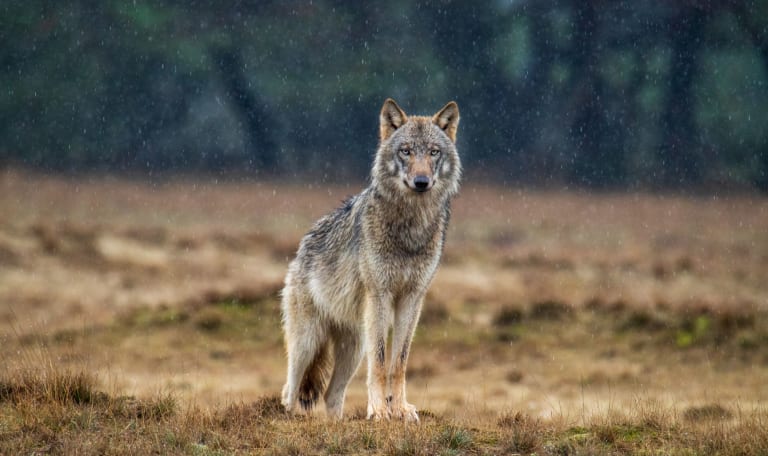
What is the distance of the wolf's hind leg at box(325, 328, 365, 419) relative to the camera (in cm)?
895

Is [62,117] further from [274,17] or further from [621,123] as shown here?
[621,123]

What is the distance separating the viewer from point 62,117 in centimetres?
3100

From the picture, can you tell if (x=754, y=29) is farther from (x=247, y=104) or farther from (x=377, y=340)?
(x=377, y=340)

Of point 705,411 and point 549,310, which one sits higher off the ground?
point 549,310

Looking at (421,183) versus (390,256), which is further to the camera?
(390,256)

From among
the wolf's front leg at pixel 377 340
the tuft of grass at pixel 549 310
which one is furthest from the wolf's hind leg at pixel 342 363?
the tuft of grass at pixel 549 310

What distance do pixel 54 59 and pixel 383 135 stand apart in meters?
26.9

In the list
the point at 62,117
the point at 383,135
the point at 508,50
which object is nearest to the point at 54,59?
the point at 62,117

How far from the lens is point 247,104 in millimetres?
31531

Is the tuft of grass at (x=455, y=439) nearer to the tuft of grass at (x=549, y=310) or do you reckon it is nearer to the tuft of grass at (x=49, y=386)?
the tuft of grass at (x=49, y=386)

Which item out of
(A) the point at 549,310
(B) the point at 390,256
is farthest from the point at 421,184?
(A) the point at 549,310

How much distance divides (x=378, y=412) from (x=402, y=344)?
0.70 meters

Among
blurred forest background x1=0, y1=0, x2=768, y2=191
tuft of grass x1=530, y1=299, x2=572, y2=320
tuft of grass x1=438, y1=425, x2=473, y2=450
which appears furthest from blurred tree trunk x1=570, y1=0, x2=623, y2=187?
tuft of grass x1=438, y1=425, x2=473, y2=450

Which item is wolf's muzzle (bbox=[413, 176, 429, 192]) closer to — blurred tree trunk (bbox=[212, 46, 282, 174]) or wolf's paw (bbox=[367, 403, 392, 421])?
wolf's paw (bbox=[367, 403, 392, 421])
